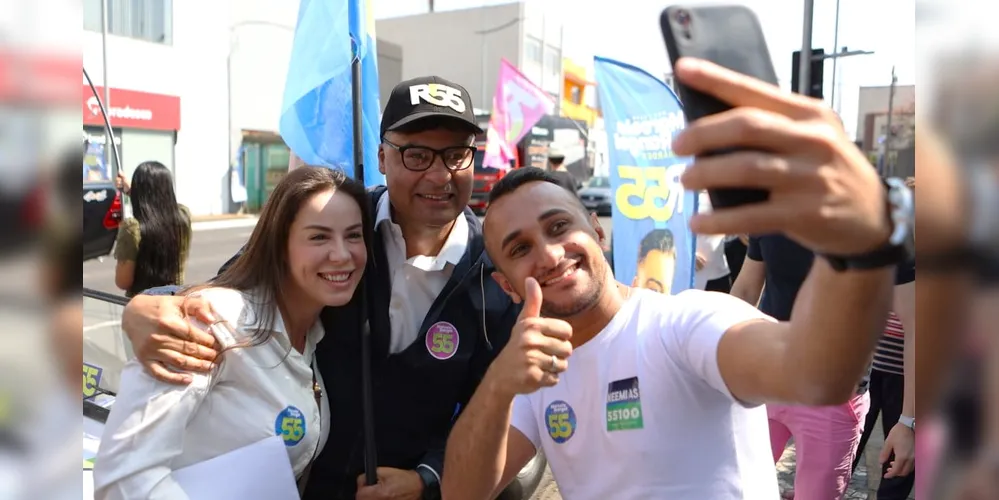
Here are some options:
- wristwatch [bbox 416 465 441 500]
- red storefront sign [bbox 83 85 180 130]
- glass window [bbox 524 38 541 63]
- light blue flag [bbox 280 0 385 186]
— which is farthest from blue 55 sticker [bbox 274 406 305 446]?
glass window [bbox 524 38 541 63]

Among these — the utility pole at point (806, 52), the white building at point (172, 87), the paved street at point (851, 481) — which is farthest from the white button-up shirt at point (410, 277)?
the white building at point (172, 87)

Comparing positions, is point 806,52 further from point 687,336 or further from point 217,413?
point 217,413

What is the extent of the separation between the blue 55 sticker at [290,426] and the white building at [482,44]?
36059 millimetres

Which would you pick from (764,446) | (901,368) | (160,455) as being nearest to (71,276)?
(160,455)

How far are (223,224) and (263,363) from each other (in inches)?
744

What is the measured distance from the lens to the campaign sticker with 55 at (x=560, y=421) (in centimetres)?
163

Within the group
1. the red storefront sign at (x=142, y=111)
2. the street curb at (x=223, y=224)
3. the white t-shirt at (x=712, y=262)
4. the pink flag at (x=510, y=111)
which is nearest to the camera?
the white t-shirt at (x=712, y=262)

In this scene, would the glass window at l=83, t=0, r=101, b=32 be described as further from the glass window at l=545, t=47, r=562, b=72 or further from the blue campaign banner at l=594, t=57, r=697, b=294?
the glass window at l=545, t=47, r=562, b=72

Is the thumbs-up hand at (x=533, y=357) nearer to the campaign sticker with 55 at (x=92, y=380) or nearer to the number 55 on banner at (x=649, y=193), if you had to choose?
the campaign sticker with 55 at (x=92, y=380)

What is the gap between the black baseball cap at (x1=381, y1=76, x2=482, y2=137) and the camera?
90.4 inches

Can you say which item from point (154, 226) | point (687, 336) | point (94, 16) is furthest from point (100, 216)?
point (94, 16)

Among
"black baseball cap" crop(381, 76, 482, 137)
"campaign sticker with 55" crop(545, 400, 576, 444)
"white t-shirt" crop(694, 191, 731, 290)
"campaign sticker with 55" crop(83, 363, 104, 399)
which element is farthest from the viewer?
"white t-shirt" crop(694, 191, 731, 290)

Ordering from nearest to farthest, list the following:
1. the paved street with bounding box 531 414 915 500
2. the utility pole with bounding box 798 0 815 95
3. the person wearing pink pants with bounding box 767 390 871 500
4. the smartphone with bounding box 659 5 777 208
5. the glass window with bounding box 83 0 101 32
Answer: the smartphone with bounding box 659 5 777 208
the utility pole with bounding box 798 0 815 95
the person wearing pink pants with bounding box 767 390 871 500
the paved street with bounding box 531 414 915 500
the glass window with bounding box 83 0 101 32

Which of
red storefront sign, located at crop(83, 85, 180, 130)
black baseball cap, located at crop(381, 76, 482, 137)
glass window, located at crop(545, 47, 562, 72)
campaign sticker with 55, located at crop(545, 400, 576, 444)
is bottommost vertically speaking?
campaign sticker with 55, located at crop(545, 400, 576, 444)
